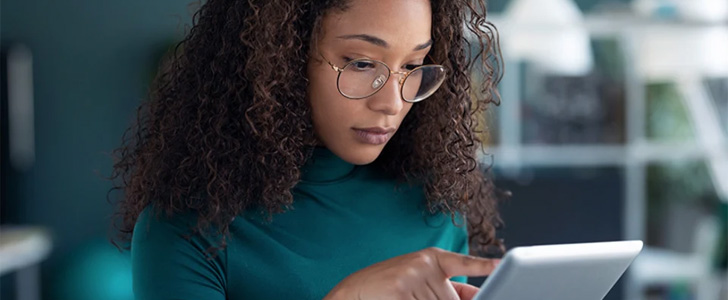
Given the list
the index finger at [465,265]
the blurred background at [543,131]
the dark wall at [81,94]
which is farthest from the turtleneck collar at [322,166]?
the dark wall at [81,94]

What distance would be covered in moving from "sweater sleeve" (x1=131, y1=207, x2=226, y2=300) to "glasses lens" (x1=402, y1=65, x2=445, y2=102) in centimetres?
30

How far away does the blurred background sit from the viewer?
3318mm

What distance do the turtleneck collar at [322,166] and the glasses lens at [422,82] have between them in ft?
0.45

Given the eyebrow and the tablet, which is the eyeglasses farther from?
the tablet

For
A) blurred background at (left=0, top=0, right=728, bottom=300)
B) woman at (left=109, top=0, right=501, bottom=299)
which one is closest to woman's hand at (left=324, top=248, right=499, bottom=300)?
woman at (left=109, top=0, right=501, bottom=299)

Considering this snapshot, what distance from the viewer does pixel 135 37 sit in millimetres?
4637

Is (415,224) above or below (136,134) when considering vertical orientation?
below

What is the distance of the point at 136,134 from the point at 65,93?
3585 millimetres

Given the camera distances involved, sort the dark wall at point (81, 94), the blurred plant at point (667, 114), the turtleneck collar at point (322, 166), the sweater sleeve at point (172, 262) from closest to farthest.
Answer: the sweater sleeve at point (172, 262) → the turtleneck collar at point (322, 166) → the blurred plant at point (667, 114) → the dark wall at point (81, 94)

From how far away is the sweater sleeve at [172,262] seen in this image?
1044 mm

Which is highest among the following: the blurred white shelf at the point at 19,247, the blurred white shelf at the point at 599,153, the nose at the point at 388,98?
the nose at the point at 388,98

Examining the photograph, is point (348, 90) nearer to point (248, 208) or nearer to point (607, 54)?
point (248, 208)

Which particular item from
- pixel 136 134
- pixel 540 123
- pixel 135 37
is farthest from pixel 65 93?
pixel 136 134

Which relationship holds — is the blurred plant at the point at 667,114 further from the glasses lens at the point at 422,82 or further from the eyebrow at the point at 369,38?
the eyebrow at the point at 369,38
